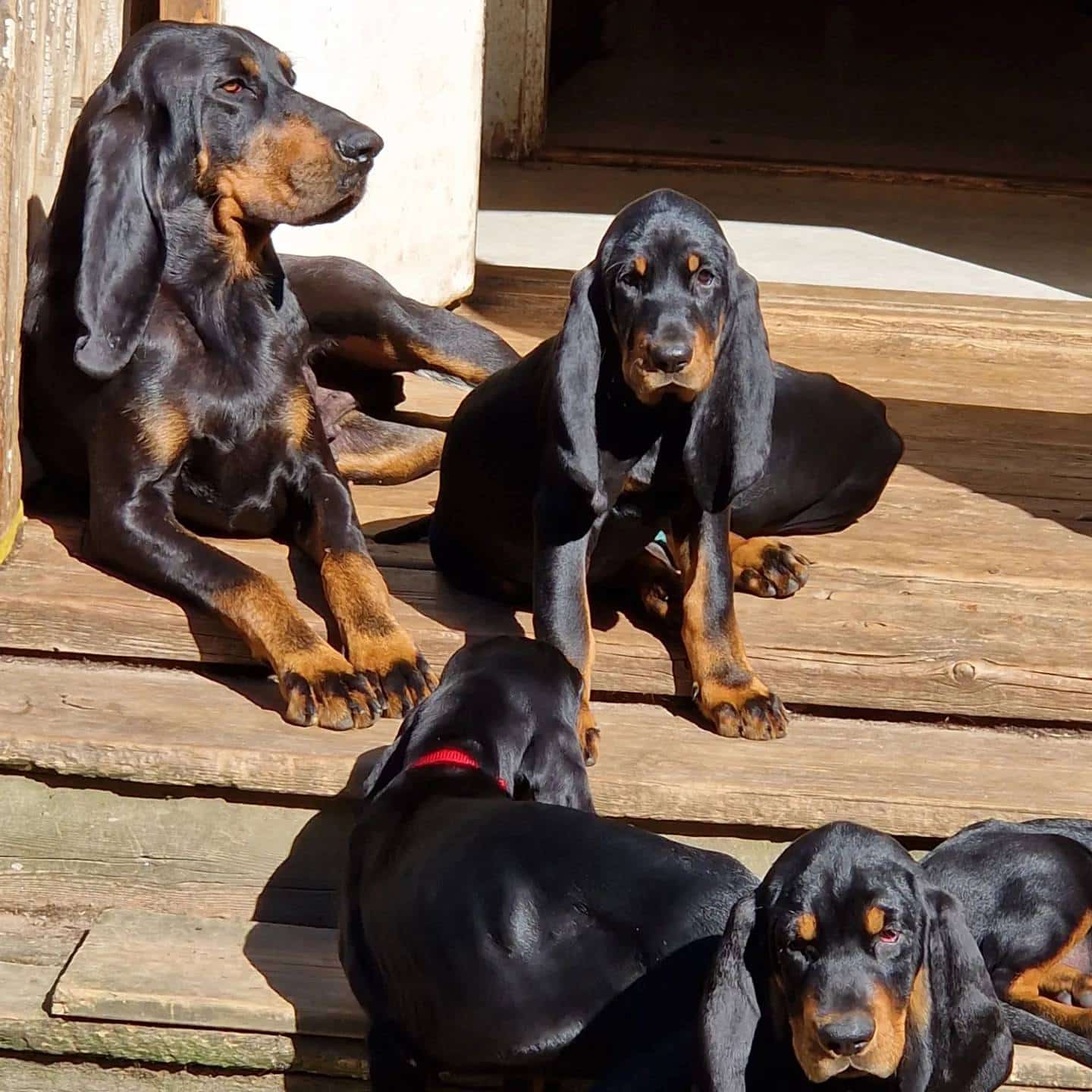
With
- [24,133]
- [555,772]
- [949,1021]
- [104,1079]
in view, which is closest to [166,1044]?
[104,1079]

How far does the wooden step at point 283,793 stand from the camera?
12.2ft

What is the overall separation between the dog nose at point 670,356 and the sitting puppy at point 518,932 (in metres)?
0.87

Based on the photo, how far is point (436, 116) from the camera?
6.93 m

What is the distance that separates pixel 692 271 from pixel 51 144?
1895mm

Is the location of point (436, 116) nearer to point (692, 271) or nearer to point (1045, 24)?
point (692, 271)

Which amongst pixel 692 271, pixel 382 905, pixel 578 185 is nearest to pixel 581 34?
pixel 578 185

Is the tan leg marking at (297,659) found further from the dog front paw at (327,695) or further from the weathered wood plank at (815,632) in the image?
the weathered wood plank at (815,632)

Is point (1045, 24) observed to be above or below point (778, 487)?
below

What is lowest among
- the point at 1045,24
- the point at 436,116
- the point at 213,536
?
the point at 1045,24

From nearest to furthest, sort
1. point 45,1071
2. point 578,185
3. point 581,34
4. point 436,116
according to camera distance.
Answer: point 45,1071 → point 436,116 → point 578,185 → point 581,34

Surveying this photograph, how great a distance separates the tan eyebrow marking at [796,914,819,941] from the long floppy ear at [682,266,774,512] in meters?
1.43

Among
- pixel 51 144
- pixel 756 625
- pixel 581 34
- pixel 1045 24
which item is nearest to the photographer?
pixel 756 625

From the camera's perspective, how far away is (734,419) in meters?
3.96

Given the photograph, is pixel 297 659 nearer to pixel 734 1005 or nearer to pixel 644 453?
pixel 644 453
